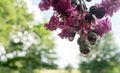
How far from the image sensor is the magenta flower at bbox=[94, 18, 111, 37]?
1928 millimetres

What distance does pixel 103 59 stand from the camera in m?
55.0

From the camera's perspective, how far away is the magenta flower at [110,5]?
74.1 inches

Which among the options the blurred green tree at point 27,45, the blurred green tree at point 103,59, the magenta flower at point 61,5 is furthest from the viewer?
the blurred green tree at point 103,59

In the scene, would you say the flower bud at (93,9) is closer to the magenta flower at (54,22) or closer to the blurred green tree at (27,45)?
the magenta flower at (54,22)

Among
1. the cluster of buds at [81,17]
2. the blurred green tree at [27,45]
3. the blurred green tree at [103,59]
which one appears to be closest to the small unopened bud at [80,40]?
the cluster of buds at [81,17]

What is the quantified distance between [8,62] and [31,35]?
5.71 meters

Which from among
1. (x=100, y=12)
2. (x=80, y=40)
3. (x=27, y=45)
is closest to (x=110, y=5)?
(x=100, y=12)

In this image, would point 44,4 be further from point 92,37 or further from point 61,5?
point 92,37

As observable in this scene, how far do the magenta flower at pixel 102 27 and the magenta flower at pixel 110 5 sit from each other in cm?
7

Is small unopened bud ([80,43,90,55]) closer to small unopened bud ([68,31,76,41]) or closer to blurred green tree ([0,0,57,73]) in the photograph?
small unopened bud ([68,31,76,41])

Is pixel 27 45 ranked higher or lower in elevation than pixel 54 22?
higher

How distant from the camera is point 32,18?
38.2m

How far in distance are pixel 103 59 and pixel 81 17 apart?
53.5 meters

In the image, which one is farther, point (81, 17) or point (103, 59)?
point (103, 59)
